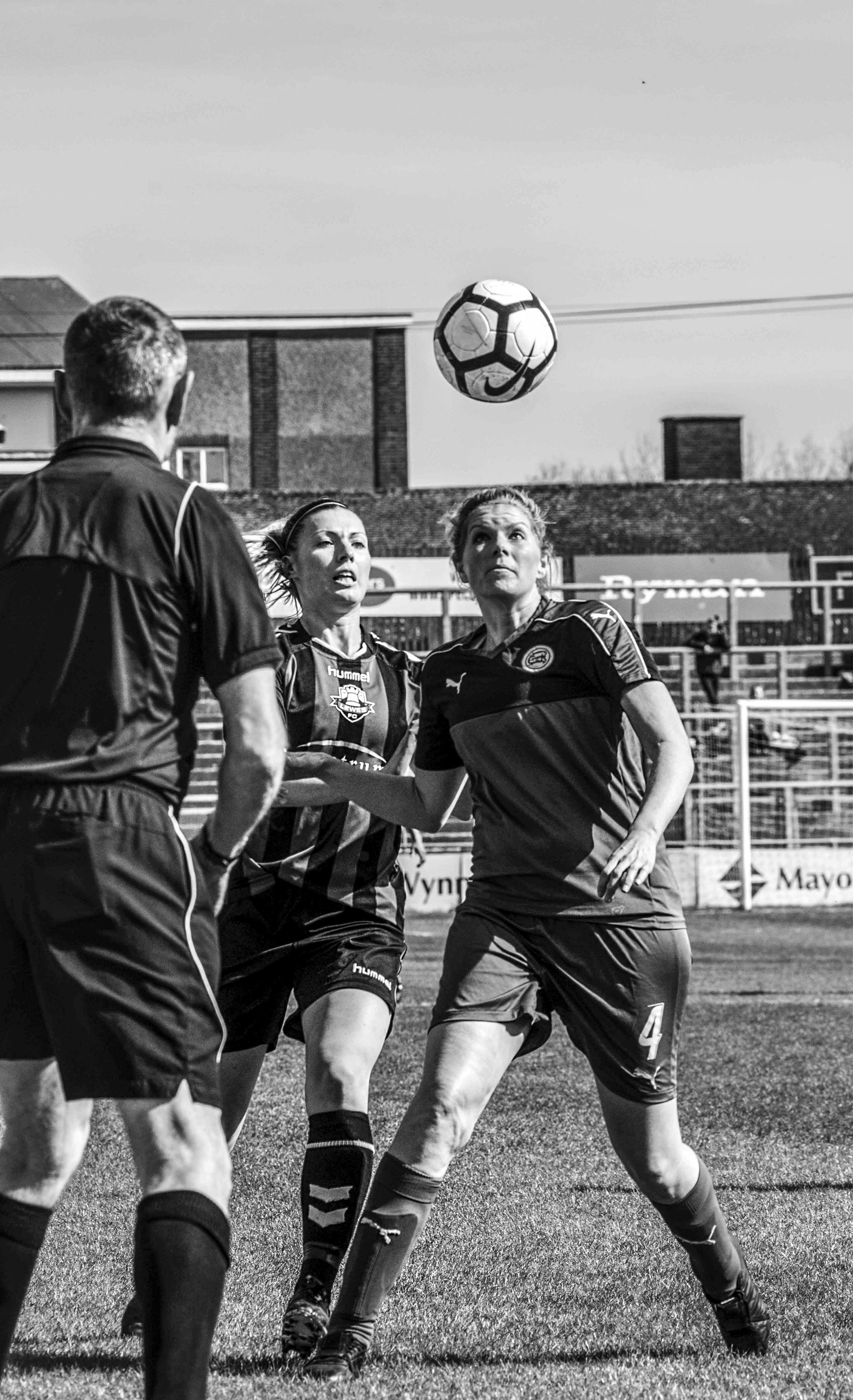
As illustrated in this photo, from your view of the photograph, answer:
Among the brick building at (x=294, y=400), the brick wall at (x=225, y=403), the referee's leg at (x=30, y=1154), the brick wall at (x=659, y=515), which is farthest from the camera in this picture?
the brick wall at (x=225, y=403)

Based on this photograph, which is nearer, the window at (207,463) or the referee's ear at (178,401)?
the referee's ear at (178,401)

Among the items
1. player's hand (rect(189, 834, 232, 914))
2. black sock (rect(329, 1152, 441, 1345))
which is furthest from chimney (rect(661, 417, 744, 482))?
player's hand (rect(189, 834, 232, 914))

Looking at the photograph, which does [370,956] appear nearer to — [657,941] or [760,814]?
[657,941]

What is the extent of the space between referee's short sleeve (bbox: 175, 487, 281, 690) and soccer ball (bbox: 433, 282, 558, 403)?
5478mm

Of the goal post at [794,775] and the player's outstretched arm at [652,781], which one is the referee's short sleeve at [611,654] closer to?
the player's outstretched arm at [652,781]

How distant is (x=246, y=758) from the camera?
133 inches

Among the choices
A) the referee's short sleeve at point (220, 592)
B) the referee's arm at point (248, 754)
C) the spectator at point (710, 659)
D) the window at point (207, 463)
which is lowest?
the spectator at point (710, 659)

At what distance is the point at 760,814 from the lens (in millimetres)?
26156

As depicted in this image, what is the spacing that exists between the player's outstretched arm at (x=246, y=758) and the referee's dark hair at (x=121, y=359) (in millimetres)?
550

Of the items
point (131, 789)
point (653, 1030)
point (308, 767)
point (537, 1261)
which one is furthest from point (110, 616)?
point (537, 1261)

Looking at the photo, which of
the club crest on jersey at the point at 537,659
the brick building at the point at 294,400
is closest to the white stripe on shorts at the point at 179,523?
the club crest on jersey at the point at 537,659

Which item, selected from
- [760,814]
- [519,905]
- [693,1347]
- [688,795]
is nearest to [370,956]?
[519,905]

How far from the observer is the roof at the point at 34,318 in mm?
46375

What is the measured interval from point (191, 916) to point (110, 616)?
0.55 metres
